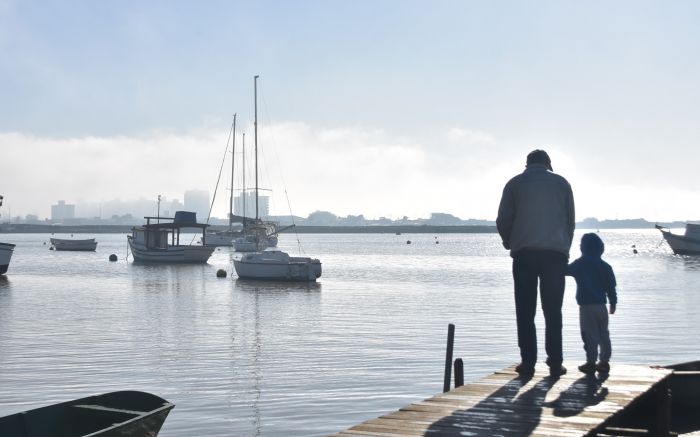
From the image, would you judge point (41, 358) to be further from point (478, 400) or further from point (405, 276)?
point (405, 276)

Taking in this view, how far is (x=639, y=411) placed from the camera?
39.7 feet

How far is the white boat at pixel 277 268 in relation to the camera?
55.0 metres

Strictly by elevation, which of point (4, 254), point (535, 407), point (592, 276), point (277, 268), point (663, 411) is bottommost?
point (663, 411)

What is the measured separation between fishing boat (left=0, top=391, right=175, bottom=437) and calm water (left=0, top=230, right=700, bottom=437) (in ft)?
11.0

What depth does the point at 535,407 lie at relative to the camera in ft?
26.9

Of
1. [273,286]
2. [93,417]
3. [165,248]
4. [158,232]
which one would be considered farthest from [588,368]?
[158,232]

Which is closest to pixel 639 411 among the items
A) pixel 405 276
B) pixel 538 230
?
pixel 538 230

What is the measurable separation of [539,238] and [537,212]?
1.00 feet

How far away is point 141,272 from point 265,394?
54.1 metres

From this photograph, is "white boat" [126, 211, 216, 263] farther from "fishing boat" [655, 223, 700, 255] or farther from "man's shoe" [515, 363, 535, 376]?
"man's shoe" [515, 363, 535, 376]

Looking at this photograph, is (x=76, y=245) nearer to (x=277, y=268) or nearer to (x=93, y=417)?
(x=277, y=268)

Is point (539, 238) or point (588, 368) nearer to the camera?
point (539, 238)

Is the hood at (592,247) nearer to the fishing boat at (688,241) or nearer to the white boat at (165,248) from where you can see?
the white boat at (165,248)

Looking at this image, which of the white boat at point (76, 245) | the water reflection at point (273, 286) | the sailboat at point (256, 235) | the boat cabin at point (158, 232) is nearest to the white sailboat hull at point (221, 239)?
the white boat at point (76, 245)
